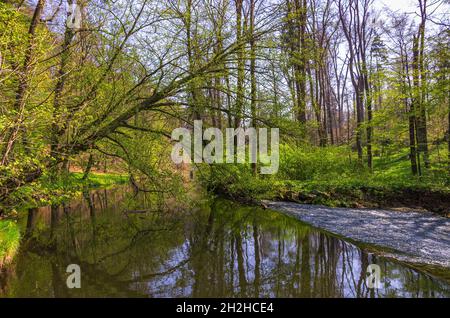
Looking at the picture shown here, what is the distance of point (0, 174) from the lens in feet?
17.9

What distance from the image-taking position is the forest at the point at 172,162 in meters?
4.84

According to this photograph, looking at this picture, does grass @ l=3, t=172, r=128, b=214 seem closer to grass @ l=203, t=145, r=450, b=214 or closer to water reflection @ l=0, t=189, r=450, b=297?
water reflection @ l=0, t=189, r=450, b=297

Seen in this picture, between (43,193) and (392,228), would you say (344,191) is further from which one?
(43,193)

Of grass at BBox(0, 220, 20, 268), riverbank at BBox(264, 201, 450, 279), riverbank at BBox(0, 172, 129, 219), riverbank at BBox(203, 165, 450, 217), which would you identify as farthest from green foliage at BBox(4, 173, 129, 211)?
riverbank at BBox(264, 201, 450, 279)

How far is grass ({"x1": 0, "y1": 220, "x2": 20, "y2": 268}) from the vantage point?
5.41 metres

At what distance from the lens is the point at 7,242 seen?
5.80 metres

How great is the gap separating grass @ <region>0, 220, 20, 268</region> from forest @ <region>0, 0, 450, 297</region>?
0.04m

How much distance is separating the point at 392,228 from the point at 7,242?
334 inches

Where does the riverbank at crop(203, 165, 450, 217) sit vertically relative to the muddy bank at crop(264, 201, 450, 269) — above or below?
above

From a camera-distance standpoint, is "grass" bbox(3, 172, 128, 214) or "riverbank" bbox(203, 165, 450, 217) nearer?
"grass" bbox(3, 172, 128, 214)

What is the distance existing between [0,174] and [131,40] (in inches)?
157

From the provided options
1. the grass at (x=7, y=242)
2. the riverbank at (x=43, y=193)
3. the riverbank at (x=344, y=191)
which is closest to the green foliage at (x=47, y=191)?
the riverbank at (x=43, y=193)

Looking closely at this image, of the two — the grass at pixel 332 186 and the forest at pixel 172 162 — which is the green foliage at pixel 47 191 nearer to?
the forest at pixel 172 162

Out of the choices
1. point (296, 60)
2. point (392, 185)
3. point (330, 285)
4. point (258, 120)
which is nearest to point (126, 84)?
point (258, 120)
